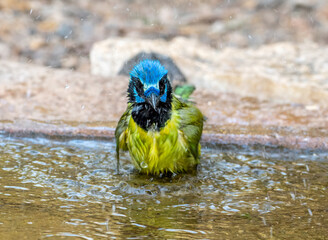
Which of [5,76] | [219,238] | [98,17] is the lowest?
[219,238]

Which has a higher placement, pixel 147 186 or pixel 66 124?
pixel 66 124

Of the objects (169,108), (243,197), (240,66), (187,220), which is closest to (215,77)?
(240,66)

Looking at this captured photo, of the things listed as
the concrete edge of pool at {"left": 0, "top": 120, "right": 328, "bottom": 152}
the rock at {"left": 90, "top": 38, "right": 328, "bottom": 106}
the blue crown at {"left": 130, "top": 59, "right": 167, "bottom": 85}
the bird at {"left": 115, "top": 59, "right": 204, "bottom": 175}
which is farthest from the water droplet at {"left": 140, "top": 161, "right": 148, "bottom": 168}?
the rock at {"left": 90, "top": 38, "right": 328, "bottom": 106}

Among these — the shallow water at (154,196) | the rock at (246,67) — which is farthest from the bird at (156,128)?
the rock at (246,67)

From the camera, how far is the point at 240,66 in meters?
6.73

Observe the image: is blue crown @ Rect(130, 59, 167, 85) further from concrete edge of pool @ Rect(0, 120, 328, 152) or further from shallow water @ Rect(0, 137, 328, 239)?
concrete edge of pool @ Rect(0, 120, 328, 152)

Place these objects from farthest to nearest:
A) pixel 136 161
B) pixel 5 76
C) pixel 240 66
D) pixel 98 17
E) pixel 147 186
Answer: pixel 98 17
pixel 240 66
pixel 5 76
pixel 136 161
pixel 147 186

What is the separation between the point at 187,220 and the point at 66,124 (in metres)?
2.04

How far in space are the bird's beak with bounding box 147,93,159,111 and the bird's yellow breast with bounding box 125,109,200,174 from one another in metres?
0.25

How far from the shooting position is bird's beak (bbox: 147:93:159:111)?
127 inches

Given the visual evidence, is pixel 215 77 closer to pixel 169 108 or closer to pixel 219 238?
pixel 169 108

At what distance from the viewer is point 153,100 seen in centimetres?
324

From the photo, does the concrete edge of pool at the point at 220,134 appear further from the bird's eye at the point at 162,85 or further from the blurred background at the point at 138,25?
the blurred background at the point at 138,25

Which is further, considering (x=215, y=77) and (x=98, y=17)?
(x=98, y=17)
